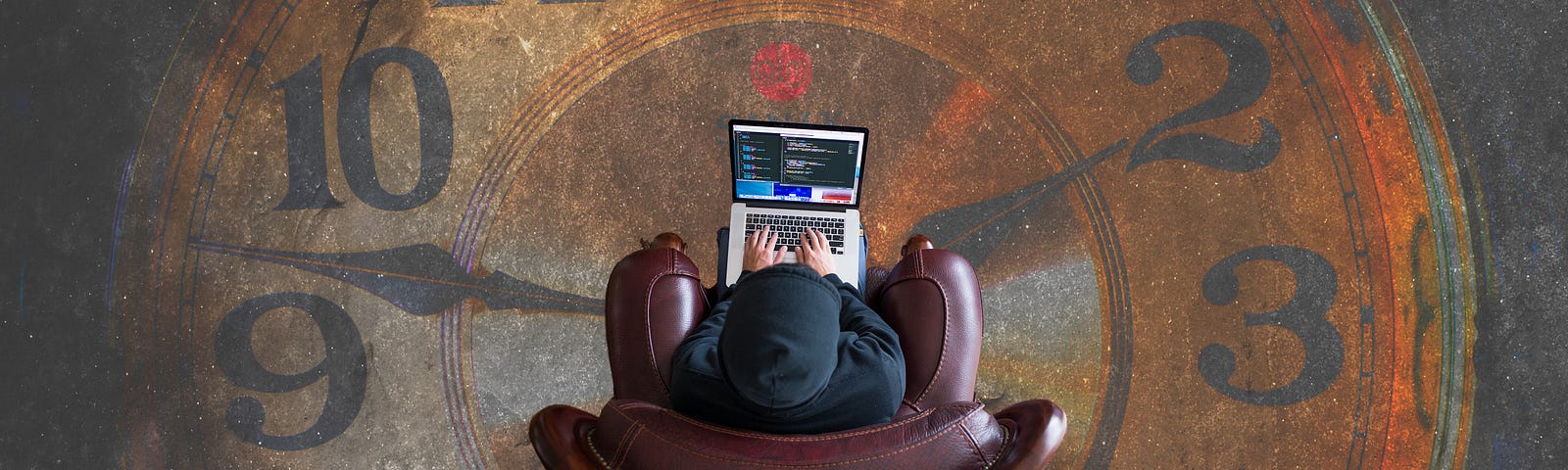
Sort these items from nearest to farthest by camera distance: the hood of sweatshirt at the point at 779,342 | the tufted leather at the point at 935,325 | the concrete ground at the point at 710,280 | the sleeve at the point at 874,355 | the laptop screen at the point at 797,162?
the hood of sweatshirt at the point at 779,342 < the sleeve at the point at 874,355 < the tufted leather at the point at 935,325 < the laptop screen at the point at 797,162 < the concrete ground at the point at 710,280

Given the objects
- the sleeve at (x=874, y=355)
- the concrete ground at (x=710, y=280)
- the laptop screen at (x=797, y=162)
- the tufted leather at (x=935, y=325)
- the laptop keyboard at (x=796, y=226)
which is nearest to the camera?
the sleeve at (x=874, y=355)

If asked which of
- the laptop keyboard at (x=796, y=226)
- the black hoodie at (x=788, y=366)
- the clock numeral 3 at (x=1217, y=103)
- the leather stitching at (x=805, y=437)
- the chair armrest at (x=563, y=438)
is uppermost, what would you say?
the clock numeral 3 at (x=1217, y=103)

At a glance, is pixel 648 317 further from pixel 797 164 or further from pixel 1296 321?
pixel 1296 321

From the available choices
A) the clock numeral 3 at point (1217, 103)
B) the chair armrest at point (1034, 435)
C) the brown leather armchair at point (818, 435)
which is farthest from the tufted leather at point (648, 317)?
the clock numeral 3 at point (1217, 103)

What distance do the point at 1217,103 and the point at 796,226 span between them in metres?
1.71

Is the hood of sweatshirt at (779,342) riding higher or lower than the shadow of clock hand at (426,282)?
lower

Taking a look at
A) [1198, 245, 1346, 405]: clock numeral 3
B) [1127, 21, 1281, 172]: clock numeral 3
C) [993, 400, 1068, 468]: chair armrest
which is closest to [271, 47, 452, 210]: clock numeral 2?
[993, 400, 1068, 468]: chair armrest

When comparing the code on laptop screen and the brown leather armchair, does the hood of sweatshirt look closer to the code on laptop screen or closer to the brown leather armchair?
the brown leather armchair

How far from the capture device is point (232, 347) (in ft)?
10.8

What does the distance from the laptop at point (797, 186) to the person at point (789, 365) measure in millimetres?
725

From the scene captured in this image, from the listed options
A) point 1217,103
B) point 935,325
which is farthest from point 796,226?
point 1217,103

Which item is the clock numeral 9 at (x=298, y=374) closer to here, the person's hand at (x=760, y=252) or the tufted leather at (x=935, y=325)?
the person's hand at (x=760, y=252)

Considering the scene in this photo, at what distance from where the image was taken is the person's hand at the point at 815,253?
2592 mm

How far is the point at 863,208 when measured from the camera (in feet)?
10.8
